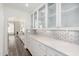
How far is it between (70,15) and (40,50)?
76 centimetres

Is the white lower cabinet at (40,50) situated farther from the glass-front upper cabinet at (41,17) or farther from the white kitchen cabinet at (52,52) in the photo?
the glass-front upper cabinet at (41,17)

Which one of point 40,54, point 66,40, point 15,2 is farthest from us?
point 66,40

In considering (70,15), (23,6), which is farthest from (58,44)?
(23,6)

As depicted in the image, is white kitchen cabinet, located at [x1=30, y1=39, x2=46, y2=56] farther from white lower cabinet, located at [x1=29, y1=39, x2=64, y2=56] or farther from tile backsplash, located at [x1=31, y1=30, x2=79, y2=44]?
tile backsplash, located at [x1=31, y1=30, x2=79, y2=44]

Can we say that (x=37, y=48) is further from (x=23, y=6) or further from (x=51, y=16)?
(x=23, y=6)

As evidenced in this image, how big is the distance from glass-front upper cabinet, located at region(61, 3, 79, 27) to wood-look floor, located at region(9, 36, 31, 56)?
2.54 feet

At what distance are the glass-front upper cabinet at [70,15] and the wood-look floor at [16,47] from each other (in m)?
→ 0.77

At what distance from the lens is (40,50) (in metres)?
1.97

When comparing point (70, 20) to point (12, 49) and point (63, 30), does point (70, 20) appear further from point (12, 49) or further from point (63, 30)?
point (12, 49)

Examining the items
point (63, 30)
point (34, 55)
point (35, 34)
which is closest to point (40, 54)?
point (34, 55)

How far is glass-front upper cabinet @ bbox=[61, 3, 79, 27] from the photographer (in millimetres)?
1846

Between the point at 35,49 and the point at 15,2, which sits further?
the point at 35,49

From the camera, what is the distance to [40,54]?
187cm

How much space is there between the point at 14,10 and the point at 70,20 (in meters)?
0.92
